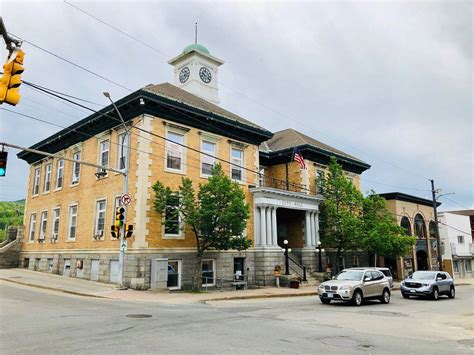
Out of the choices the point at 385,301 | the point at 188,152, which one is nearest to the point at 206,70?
the point at 188,152

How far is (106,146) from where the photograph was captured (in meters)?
26.5

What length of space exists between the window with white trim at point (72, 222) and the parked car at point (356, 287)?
18292 mm

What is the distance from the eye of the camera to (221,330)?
397 inches

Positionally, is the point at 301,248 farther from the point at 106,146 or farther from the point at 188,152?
the point at 106,146

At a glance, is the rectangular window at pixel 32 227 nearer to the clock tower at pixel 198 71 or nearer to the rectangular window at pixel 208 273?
the rectangular window at pixel 208 273

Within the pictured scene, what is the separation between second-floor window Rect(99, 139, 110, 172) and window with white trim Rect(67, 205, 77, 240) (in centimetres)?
442

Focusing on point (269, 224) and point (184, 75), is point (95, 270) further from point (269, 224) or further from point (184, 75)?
point (184, 75)

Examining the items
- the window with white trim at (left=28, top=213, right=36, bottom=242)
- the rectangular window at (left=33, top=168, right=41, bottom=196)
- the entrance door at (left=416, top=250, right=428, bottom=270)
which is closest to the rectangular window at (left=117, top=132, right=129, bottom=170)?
the rectangular window at (left=33, top=168, right=41, bottom=196)

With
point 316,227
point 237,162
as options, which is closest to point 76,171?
point 237,162

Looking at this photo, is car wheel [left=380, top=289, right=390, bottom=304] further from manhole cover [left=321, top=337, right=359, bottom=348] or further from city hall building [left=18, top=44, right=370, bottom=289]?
manhole cover [left=321, top=337, right=359, bottom=348]

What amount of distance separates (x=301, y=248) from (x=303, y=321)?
1995cm

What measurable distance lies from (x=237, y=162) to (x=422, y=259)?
32044 millimetres

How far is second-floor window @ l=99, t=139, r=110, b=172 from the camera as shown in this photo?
2628cm

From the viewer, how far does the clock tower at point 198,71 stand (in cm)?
3462
